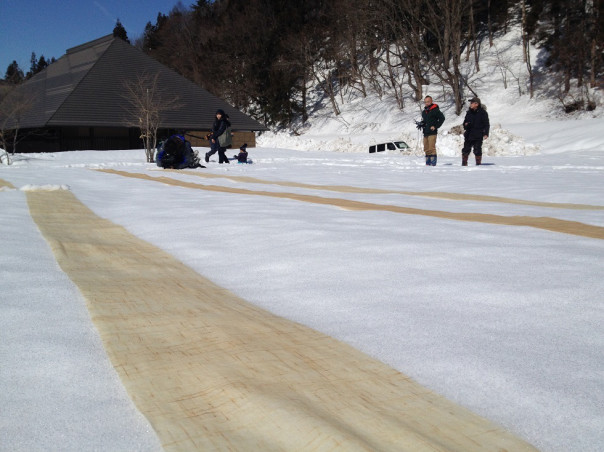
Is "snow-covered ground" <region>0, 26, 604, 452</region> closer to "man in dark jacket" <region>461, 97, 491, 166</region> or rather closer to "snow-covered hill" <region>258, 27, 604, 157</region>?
"man in dark jacket" <region>461, 97, 491, 166</region>

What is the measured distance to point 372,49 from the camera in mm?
32125

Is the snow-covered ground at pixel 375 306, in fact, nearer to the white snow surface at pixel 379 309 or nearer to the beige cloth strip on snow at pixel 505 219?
the white snow surface at pixel 379 309

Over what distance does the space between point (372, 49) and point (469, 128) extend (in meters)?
25.2

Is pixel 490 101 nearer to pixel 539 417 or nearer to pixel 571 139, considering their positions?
pixel 571 139

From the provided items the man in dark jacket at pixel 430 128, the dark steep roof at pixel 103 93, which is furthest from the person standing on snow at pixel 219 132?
the dark steep roof at pixel 103 93

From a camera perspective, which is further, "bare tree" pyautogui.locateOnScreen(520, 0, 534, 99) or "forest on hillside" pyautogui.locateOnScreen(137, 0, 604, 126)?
"bare tree" pyautogui.locateOnScreen(520, 0, 534, 99)

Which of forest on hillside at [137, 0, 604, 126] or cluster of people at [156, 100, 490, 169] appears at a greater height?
forest on hillside at [137, 0, 604, 126]

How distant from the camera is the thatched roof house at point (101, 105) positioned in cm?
2169

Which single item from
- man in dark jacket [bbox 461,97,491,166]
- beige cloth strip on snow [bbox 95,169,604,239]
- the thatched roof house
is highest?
the thatched roof house

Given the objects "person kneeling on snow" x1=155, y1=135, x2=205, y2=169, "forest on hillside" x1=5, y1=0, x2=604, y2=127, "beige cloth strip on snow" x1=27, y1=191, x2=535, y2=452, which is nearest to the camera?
"beige cloth strip on snow" x1=27, y1=191, x2=535, y2=452

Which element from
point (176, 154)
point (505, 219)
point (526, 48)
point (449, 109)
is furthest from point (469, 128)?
point (526, 48)

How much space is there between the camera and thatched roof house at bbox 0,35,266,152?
21.7 metres

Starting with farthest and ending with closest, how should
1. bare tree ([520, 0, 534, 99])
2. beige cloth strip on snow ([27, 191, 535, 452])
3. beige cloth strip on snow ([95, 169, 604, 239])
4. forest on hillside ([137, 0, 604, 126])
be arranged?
1. bare tree ([520, 0, 534, 99])
2. forest on hillside ([137, 0, 604, 126])
3. beige cloth strip on snow ([95, 169, 604, 239])
4. beige cloth strip on snow ([27, 191, 535, 452])

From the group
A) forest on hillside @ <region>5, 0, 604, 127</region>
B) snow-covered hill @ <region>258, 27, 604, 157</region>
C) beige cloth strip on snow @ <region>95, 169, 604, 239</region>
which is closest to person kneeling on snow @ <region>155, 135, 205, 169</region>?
beige cloth strip on snow @ <region>95, 169, 604, 239</region>
